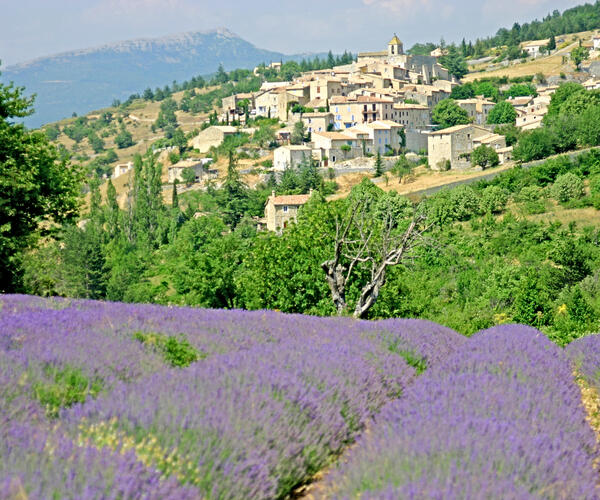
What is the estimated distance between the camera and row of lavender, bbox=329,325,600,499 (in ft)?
11.5

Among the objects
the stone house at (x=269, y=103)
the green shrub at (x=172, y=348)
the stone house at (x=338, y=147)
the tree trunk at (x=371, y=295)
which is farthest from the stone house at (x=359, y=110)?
the green shrub at (x=172, y=348)

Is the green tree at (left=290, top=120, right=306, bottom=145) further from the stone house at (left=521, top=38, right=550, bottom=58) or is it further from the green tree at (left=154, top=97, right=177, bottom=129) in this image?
the stone house at (left=521, top=38, right=550, bottom=58)

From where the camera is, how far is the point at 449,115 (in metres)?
98.1

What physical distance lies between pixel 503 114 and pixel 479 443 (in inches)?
3906

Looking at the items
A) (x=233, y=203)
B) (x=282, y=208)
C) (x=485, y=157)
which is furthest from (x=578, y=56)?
(x=282, y=208)

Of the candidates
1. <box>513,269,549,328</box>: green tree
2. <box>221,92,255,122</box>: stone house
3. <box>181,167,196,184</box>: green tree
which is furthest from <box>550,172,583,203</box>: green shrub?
<box>221,92,255,122</box>: stone house

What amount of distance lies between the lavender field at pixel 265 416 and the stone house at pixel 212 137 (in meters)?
98.8

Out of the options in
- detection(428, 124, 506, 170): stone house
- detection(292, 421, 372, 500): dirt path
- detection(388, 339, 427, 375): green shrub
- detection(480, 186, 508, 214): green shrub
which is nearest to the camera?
detection(292, 421, 372, 500): dirt path

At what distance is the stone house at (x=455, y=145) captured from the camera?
77500mm

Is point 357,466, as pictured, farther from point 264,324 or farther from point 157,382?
point 264,324

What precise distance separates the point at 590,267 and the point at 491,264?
17.4 feet

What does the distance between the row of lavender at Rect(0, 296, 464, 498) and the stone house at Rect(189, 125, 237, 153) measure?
98531 mm

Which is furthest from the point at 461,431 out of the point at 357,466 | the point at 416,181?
the point at 416,181

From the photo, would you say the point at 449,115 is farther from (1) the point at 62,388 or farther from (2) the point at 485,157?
(1) the point at 62,388
